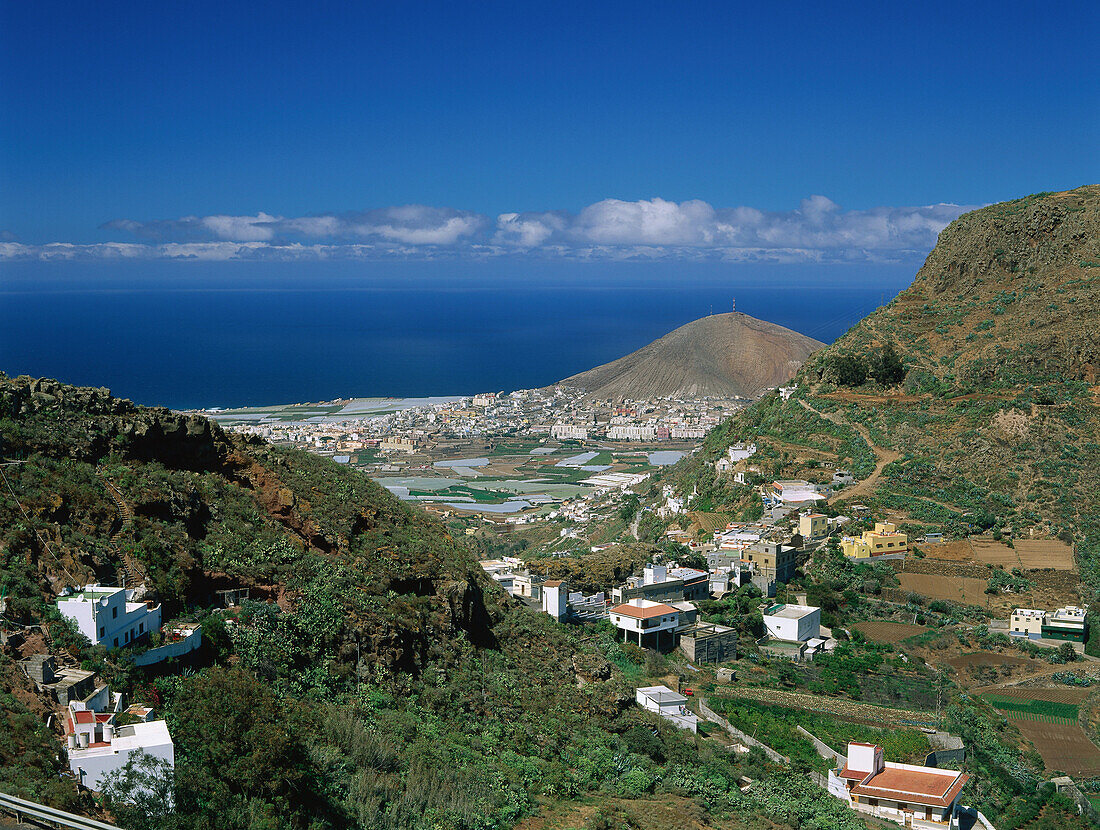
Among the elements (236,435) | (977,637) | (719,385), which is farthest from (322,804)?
(719,385)

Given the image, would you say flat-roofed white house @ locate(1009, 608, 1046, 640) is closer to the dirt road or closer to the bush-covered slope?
the dirt road

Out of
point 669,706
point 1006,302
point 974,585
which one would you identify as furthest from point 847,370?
point 669,706

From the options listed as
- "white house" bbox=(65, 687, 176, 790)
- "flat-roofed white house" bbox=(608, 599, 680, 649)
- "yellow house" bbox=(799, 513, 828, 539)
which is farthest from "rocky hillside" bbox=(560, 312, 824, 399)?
"white house" bbox=(65, 687, 176, 790)

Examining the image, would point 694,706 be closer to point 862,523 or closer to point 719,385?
point 862,523

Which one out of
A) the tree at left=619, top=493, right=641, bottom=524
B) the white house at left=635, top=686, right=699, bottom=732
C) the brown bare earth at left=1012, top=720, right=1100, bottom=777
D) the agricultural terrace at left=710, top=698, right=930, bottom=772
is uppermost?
the white house at left=635, top=686, right=699, bottom=732

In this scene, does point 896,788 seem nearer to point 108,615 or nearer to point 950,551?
point 108,615

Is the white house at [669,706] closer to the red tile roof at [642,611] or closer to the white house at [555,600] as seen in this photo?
the red tile roof at [642,611]
